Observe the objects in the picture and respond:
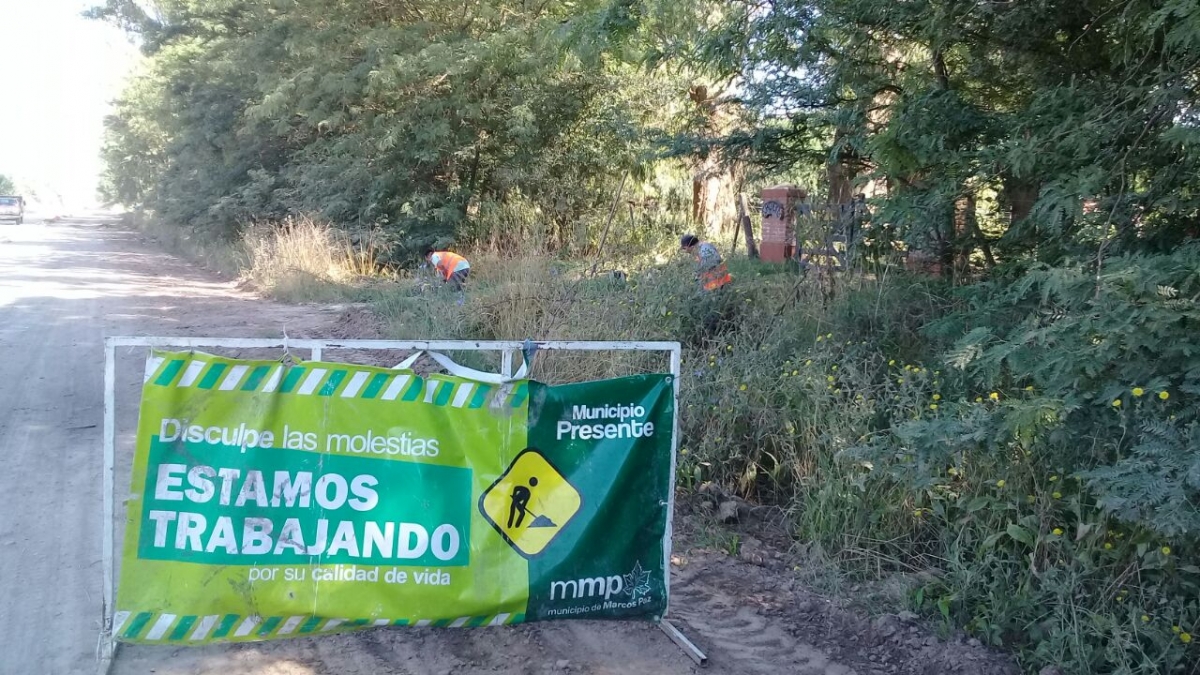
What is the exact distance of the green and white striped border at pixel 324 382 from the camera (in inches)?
138

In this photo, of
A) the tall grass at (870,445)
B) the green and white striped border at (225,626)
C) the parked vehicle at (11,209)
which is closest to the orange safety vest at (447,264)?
the tall grass at (870,445)

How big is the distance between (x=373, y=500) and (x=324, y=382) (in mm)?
526

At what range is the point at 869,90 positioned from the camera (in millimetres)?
7781

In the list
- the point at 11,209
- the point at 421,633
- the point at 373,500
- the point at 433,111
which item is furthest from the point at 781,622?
the point at 11,209

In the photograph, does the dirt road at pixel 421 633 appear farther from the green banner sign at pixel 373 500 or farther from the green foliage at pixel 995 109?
the green foliage at pixel 995 109

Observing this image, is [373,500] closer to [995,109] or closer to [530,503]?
[530,503]

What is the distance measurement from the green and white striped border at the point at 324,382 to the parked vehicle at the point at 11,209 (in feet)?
183

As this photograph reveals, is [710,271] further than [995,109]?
Yes

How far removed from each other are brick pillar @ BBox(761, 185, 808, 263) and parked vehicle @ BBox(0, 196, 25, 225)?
5032 centimetres

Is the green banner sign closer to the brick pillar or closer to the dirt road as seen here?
the dirt road

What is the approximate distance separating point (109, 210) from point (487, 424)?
11495 cm

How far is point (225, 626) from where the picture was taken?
358 centimetres

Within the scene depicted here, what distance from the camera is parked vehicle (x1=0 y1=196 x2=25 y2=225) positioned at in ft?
165

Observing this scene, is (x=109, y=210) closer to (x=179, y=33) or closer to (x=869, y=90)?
(x=179, y=33)
